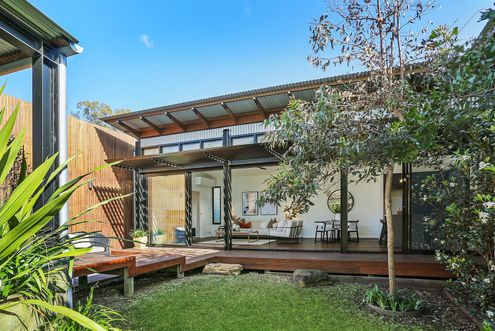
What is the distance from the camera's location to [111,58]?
13.6m

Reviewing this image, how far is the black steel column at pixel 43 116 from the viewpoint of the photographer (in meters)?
2.78

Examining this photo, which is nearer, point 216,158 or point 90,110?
point 216,158

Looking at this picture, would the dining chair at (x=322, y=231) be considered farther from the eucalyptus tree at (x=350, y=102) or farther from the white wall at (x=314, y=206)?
the eucalyptus tree at (x=350, y=102)

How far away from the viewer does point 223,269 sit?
6.36 metres

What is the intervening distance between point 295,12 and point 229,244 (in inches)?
231

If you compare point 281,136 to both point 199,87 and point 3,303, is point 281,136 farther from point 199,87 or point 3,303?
point 199,87

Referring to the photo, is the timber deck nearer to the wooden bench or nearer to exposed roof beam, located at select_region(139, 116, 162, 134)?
the wooden bench

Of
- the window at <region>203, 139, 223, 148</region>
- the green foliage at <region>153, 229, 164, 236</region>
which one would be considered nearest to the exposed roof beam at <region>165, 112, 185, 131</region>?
the window at <region>203, 139, 223, 148</region>

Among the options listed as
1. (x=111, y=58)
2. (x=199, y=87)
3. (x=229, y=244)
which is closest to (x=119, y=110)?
(x=111, y=58)

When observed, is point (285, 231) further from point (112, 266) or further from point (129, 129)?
point (112, 266)

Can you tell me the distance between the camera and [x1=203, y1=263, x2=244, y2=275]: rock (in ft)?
20.8

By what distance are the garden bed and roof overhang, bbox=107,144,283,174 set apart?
292 cm

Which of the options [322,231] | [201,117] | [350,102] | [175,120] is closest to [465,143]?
[350,102]

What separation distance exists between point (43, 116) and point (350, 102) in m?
3.71
